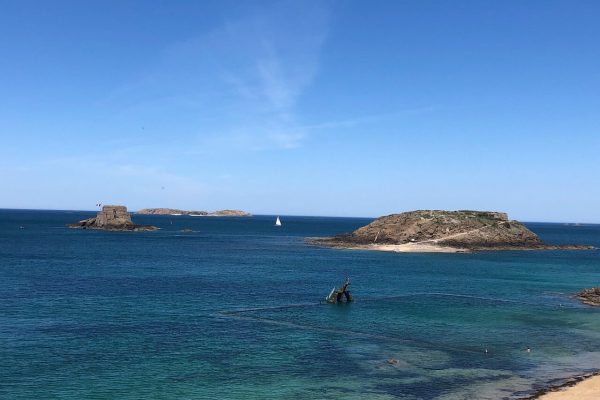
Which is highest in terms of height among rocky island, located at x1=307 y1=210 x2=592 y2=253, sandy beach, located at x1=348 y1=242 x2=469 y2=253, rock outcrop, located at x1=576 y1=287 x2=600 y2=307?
rocky island, located at x1=307 y1=210 x2=592 y2=253

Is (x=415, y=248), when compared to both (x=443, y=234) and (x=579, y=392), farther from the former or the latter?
(x=579, y=392)

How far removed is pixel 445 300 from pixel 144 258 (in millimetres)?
75102

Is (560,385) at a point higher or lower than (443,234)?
lower

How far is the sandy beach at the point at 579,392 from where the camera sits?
3550 centimetres

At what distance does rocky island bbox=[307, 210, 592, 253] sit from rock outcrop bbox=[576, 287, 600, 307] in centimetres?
7704

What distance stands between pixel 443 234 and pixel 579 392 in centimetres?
13584

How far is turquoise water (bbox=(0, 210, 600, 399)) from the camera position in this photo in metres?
38.3

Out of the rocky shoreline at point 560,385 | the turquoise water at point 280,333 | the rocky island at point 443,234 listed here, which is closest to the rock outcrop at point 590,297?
the turquoise water at point 280,333

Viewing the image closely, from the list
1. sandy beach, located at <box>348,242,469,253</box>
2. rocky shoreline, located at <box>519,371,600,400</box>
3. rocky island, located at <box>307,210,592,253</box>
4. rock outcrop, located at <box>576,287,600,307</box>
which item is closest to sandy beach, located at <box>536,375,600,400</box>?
rocky shoreline, located at <box>519,371,600,400</box>

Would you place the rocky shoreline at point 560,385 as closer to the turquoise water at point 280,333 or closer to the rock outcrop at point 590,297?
the turquoise water at point 280,333

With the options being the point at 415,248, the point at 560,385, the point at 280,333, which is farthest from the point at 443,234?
the point at 560,385

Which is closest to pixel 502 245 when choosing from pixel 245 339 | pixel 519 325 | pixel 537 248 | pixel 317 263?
pixel 537 248

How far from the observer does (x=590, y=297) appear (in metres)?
77.6

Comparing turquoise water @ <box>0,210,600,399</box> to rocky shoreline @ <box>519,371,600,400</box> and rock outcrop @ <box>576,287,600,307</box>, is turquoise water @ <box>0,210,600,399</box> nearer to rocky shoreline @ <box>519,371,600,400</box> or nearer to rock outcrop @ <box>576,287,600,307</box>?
rocky shoreline @ <box>519,371,600,400</box>
